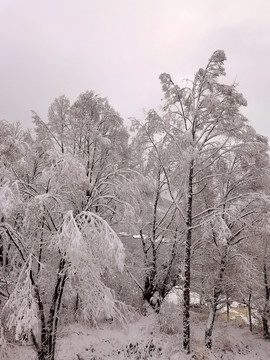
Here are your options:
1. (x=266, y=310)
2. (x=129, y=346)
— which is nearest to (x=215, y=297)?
(x=129, y=346)

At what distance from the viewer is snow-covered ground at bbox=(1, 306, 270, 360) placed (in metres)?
10.6

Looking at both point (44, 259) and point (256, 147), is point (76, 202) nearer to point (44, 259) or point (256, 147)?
point (44, 259)

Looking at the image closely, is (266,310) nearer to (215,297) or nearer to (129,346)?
(215,297)

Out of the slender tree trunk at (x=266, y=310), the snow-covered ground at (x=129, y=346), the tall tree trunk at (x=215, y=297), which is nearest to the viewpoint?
the snow-covered ground at (x=129, y=346)

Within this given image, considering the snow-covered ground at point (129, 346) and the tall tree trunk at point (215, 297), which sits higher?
the tall tree trunk at point (215, 297)

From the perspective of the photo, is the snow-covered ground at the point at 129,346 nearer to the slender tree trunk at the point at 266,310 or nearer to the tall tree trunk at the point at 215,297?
the tall tree trunk at the point at 215,297

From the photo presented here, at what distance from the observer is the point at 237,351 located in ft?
49.3

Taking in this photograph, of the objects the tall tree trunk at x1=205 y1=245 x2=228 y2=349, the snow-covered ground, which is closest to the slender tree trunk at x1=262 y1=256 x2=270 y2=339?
the snow-covered ground

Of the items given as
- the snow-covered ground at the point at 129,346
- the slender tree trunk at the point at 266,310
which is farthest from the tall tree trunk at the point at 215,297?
the slender tree trunk at the point at 266,310

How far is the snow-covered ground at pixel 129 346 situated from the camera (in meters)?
10.6

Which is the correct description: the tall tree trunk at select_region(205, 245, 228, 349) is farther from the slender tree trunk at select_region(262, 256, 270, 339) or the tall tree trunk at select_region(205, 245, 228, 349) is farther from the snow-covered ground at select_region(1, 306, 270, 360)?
the slender tree trunk at select_region(262, 256, 270, 339)

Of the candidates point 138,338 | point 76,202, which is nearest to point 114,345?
point 138,338

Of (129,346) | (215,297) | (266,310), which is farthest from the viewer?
(266,310)

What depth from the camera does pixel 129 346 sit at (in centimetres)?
1169
